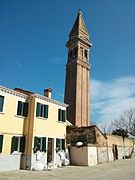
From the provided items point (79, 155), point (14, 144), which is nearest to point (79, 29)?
point (79, 155)

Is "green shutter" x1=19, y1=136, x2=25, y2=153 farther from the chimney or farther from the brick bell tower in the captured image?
the brick bell tower

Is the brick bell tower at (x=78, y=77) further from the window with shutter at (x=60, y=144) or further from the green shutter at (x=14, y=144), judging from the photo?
the green shutter at (x=14, y=144)

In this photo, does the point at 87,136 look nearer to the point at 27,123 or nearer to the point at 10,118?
the point at 27,123

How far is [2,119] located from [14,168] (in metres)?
4.19

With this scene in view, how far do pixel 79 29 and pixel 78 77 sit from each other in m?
12.8

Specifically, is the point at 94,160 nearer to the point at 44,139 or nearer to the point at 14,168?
the point at 44,139

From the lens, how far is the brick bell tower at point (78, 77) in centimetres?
4038

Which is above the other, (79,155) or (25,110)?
(25,110)

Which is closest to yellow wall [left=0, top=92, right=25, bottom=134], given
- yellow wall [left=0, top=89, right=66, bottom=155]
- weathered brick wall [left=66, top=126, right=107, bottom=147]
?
yellow wall [left=0, top=89, right=66, bottom=155]

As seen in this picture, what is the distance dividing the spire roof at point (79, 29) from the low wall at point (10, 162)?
1403 inches

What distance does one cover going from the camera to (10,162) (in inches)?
655


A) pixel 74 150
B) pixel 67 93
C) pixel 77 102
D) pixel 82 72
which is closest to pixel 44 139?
pixel 74 150

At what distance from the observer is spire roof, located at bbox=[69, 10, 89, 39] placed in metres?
48.2

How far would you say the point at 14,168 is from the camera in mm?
16969
